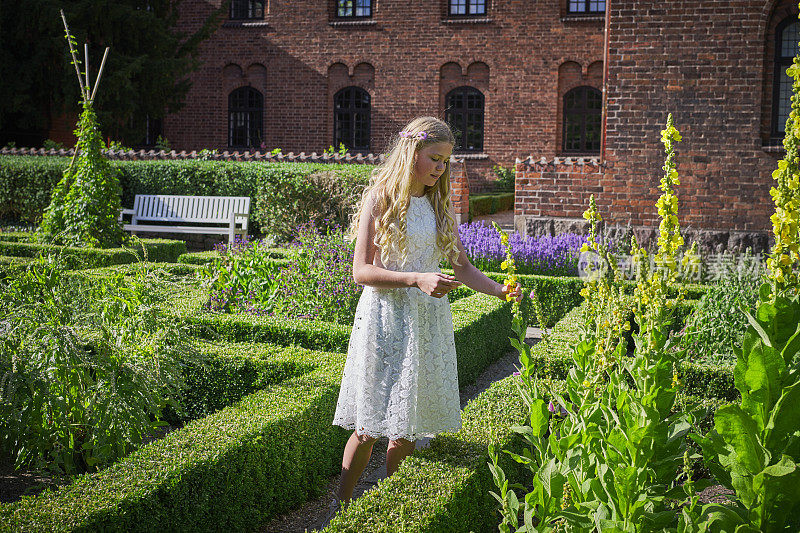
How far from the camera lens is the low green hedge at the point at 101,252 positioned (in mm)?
9508

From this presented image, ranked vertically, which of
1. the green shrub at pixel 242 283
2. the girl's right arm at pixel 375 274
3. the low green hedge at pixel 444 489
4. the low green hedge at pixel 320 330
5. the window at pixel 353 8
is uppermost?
the window at pixel 353 8

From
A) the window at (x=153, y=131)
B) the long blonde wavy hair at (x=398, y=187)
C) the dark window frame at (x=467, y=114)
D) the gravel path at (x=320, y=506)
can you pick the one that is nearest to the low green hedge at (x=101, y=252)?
the gravel path at (x=320, y=506)

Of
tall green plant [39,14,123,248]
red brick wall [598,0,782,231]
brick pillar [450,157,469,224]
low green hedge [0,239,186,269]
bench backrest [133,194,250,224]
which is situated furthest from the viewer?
bench backrest [133,194,250,224]

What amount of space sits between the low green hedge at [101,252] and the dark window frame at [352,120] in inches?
408

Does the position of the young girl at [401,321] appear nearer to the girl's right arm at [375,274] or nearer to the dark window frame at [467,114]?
the girl's right arm at [375,274]

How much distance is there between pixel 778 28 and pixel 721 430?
973 centimetres

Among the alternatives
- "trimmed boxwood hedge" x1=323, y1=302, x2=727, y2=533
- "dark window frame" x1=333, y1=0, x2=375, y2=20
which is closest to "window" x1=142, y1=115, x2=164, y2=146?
"dark window frame" x1=333, y1=0, x2=375, y2=20

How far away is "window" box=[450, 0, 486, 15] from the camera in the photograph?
19.7 metres

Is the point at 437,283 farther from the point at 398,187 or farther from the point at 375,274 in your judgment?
the point at 398,187

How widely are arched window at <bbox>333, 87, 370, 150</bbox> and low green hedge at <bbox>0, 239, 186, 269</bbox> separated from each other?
1039 centimetres

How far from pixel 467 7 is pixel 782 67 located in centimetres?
1072

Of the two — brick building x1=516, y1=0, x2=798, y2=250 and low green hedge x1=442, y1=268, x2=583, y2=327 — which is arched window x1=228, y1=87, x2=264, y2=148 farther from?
low green hedge x1=442, y1=268, x2=583, y2=327

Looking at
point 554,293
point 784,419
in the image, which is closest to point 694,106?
point 554,293

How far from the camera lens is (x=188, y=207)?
13.4m
